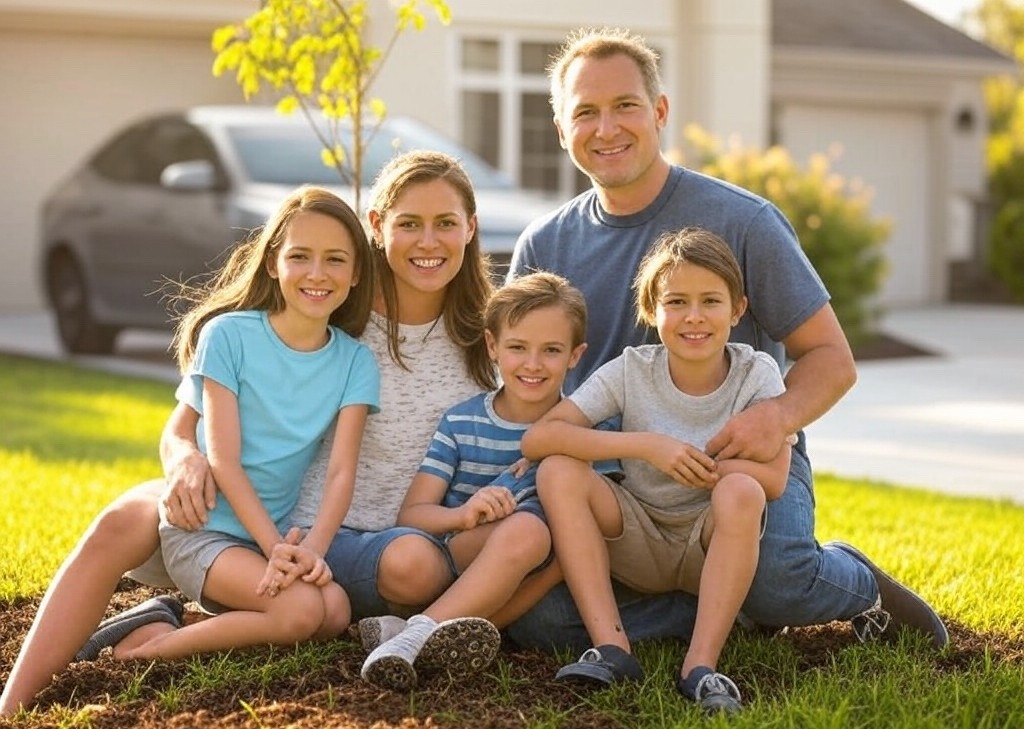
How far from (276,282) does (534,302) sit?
2.26 feet

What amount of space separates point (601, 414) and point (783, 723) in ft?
3.31

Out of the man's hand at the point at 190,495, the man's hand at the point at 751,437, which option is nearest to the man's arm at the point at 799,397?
the man's hand at the point at 751,437

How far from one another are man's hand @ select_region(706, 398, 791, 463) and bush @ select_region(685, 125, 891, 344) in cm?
947

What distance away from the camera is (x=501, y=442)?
444 centimetres

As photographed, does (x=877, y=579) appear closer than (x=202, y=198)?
Yes

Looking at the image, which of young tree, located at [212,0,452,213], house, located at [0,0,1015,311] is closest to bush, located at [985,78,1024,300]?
house, located at [0,0,1015,311]

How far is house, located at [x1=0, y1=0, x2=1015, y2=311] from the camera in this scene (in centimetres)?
1569

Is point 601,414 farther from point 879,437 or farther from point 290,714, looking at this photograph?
point 879,437

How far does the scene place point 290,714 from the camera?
146 inches

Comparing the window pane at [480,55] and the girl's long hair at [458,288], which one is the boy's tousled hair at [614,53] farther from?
the window pane at [480,55]

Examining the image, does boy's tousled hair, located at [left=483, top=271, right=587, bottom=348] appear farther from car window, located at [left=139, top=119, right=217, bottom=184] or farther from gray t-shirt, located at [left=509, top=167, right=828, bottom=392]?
car window, located at [left=139, top=119, right=217, bottom=184]

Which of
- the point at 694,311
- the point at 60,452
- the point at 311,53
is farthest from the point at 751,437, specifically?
the point at 60,452

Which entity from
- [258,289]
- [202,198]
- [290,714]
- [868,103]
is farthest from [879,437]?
[868,103]

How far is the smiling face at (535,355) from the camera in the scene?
436cm
